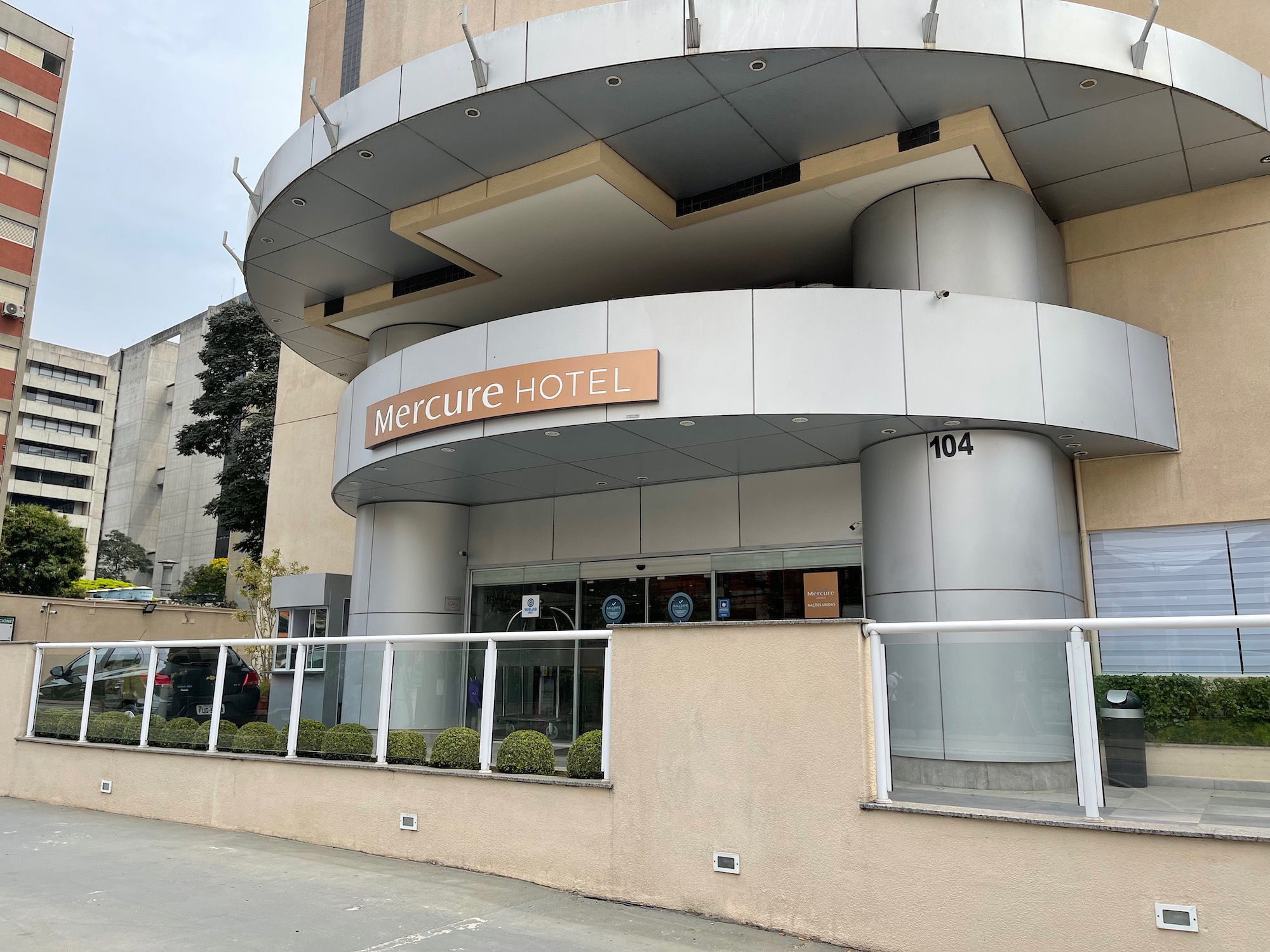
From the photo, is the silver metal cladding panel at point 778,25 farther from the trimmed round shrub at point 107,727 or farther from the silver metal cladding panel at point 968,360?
the trimmed round shrub at point 107,727

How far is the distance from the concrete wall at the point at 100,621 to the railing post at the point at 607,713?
22.5 metres

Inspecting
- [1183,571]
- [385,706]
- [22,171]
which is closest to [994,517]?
[1183,571]

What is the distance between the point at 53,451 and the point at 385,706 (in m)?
89.2

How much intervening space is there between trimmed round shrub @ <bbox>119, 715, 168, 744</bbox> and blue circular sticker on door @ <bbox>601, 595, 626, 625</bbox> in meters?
6.41

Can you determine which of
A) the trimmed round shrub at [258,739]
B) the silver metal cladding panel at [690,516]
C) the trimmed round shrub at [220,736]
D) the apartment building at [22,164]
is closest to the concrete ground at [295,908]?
the trimmed round shrub at [258,739]

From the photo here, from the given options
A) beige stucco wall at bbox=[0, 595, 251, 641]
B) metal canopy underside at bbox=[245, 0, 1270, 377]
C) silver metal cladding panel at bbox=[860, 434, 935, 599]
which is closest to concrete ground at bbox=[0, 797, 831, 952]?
silver metal cladding panel at bbox=[860, 434, 935, 599]

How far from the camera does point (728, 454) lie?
41.8 ft

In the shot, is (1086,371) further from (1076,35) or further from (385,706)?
(385,706)

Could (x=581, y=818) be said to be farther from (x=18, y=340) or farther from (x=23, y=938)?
(x=18, y=340)

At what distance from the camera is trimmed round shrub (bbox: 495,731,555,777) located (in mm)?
8570

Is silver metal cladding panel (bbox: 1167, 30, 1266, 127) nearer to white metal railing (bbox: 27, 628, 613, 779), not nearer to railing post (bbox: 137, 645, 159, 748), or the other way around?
white metal railing (bbox: 27, 628, 613, 779)

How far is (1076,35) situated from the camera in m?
9.70

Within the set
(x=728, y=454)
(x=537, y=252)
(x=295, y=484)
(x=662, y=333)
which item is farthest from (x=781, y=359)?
A: (x=295, y=484)

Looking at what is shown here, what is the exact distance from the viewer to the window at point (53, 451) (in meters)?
82.8
